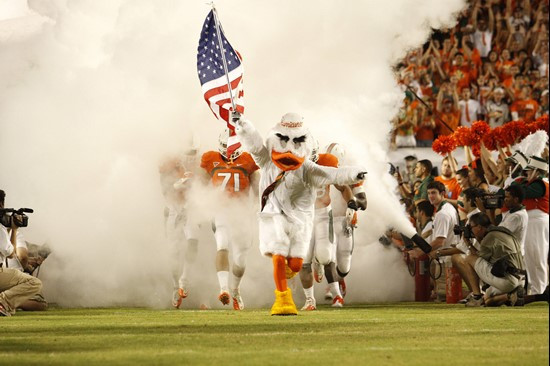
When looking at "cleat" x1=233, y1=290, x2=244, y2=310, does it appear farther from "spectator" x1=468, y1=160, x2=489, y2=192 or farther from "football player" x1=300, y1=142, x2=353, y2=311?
"spectator" x1=468, y1=160, x2=489, y2=192

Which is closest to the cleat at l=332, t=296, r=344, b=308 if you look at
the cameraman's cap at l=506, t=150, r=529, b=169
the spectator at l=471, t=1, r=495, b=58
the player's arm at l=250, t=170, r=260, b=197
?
the player's arm at l=250, t=170, r=260, b=197

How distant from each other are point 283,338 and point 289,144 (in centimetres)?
300

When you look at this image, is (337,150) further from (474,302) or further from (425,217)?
(474,302)

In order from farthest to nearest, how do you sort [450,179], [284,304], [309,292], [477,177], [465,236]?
[450,179] → [477,177] → [465,236] → [309,292] → [284,304]

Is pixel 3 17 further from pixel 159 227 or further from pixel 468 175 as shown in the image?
pixel 468 175

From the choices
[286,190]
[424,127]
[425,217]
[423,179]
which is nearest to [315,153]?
[286,190]

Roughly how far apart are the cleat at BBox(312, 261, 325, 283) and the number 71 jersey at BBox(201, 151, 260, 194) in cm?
122

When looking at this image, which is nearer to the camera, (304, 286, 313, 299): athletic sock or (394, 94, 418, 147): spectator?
(304, 286, 313, 299): athletic sock

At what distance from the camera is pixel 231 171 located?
12.2m

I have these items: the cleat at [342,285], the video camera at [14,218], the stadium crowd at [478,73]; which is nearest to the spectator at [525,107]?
the stadium crowd at [478,73]

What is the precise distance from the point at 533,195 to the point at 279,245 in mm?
4079

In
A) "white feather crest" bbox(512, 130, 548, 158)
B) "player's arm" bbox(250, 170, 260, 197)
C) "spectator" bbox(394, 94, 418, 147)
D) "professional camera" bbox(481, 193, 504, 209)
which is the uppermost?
"spectator" bbox(394, 94, 418, 147)

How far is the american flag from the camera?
11.4 m

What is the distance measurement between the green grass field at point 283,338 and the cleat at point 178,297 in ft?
4.06
